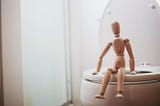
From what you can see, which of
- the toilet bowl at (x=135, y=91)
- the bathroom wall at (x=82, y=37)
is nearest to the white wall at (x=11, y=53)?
the toilet bowl at (x=135, y=91)

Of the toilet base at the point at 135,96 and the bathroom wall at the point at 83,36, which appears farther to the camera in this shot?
the bathroom wall at the point at 83,36

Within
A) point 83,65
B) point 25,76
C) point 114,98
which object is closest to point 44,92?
point 25,76

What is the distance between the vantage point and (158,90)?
2.10 feet

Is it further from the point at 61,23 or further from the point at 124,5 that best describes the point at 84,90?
the point at 61,23

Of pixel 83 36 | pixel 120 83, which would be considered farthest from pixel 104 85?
pixel 83 36

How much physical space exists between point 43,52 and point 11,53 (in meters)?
0.20

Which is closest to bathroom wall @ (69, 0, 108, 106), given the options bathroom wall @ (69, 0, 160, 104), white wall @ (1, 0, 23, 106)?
bathroom wall @ (69, 0, 160, 104)

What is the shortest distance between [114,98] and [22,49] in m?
0.43

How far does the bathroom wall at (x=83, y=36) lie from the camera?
4.07 ft

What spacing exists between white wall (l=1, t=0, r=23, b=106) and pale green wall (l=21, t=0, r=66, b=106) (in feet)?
0.07

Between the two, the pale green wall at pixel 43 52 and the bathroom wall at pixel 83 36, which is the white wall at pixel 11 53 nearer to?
the pale green wall at pixel 43 52

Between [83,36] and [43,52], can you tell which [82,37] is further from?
[43,52]

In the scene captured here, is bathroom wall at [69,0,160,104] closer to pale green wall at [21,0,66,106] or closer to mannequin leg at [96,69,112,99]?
pale green wall at [21,0,66,106]

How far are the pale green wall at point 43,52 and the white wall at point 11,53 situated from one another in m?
0.02
